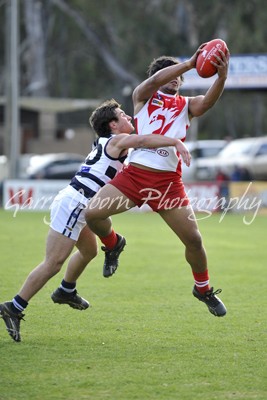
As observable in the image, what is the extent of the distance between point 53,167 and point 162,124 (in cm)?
2598

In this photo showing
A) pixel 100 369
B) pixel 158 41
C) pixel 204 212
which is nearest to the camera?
pixel 100 369

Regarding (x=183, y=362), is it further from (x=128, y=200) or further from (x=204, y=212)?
(x=204, y=212)

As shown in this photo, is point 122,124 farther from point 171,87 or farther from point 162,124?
point 171,87

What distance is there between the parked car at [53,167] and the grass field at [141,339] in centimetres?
1878

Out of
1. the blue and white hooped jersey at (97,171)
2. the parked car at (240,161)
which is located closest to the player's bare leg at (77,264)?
the blue and white hooped jersey at (97,171)

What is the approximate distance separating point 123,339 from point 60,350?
67 centimetres

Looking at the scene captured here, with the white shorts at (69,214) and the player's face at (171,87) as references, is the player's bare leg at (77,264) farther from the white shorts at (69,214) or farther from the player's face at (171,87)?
the player's face at (171,87)

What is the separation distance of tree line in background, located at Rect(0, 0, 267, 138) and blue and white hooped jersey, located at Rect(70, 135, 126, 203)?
1123 inches

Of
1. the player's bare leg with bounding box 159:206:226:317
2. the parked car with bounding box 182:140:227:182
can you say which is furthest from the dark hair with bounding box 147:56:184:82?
the parked car with bounding box 182:140:227:182

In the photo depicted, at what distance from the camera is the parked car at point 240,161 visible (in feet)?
96.0

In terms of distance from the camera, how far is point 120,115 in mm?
7473

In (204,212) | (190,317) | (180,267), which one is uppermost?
(190,317)

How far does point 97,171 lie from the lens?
7379 millimetres

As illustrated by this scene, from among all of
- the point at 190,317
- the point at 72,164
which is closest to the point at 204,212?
the point at 72,164
